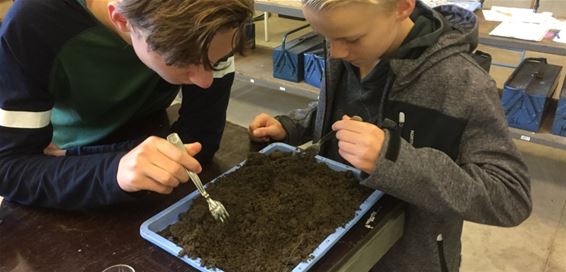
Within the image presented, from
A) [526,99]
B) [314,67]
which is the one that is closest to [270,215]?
[526,99]

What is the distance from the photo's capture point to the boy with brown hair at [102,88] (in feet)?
2.52

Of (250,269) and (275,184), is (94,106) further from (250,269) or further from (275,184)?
(250,269)

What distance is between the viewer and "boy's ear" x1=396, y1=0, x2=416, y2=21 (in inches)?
37.3

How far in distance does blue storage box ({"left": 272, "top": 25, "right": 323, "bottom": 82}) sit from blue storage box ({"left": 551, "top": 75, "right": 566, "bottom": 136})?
1150mm

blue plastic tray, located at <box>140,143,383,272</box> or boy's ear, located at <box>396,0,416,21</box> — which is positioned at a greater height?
boy's ear, located at <box>396,0,416,21</box>

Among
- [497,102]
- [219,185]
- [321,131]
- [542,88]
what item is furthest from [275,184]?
[542,88]

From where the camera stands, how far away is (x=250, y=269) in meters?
0.72

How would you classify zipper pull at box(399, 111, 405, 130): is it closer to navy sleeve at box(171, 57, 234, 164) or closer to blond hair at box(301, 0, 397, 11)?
blond hair at box(301, 0, 397, 11)

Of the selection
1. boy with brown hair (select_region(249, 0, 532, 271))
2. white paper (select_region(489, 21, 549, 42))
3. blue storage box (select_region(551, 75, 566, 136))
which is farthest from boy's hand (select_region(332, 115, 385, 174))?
blue storage box (select_region(551, 75, 566, 136))

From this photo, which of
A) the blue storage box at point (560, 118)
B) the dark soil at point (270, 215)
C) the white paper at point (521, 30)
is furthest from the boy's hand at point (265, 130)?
the blue storage box at point (560, 118)

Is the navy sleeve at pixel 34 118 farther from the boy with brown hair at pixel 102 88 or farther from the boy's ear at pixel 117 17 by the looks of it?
the boy's ear at pixel 117 17

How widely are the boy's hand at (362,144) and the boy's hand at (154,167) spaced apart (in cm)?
26

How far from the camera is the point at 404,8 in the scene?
3.14ft

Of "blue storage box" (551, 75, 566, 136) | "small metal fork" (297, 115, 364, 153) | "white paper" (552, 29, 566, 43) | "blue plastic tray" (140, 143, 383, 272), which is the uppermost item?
"blue plastic tray" (140, 143, 383, 272)
